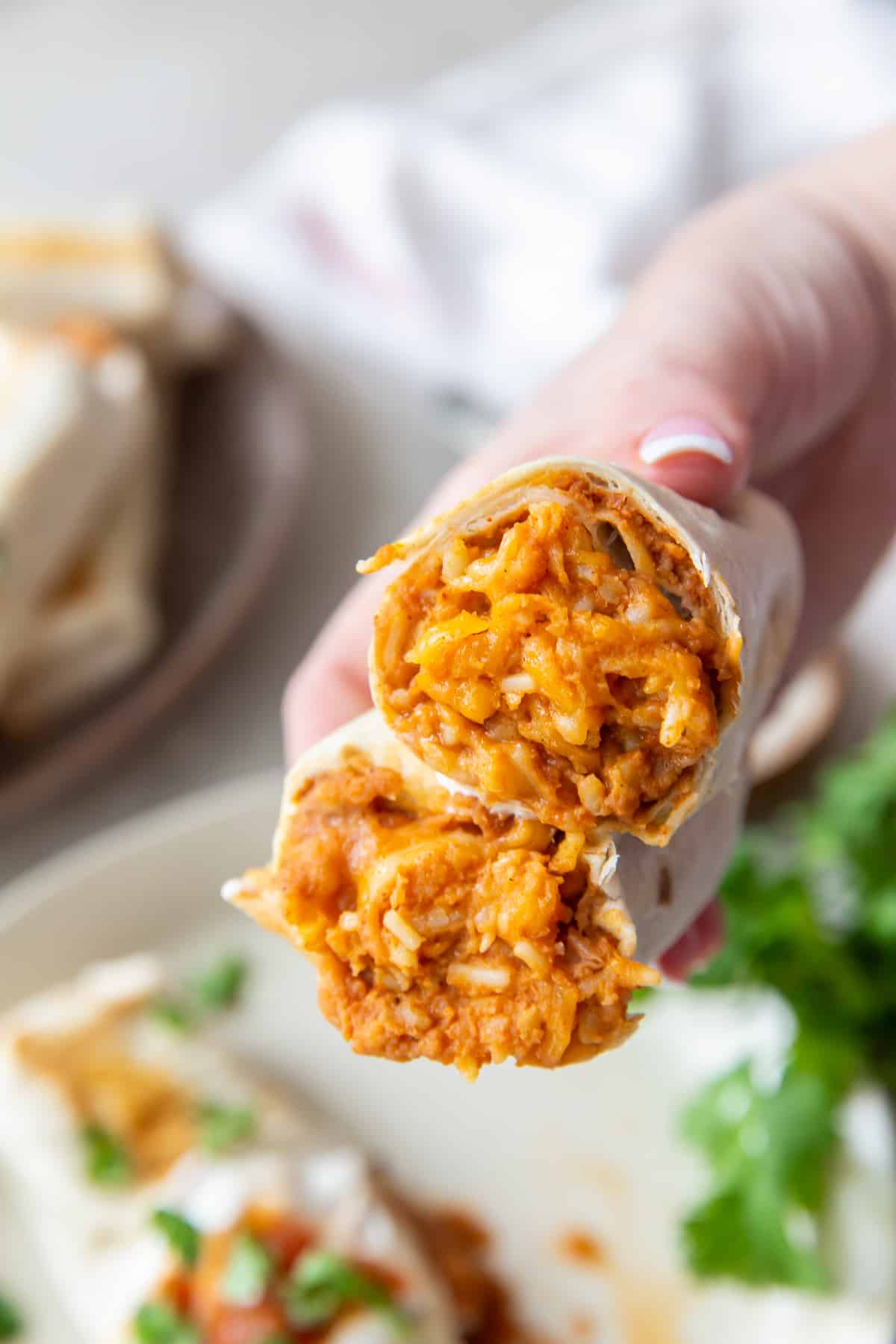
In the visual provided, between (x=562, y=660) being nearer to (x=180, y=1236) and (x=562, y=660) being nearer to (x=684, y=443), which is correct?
(x=684, y=443)

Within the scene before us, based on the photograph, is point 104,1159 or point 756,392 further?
point 104,1159

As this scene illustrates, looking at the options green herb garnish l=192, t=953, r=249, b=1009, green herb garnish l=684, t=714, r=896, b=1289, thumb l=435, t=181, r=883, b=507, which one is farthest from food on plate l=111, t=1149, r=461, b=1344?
thumb l=435, t=181, r=883, b=507

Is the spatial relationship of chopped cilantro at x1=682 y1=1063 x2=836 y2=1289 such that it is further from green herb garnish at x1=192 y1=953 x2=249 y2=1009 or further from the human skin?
green herb garnish at x1=192 y1=953 x2=249 y2=1009

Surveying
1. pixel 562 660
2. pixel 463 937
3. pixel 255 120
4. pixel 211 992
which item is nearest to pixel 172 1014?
pixel 211 992

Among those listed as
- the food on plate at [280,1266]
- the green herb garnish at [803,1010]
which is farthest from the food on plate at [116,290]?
the food on plate at [280,1266]

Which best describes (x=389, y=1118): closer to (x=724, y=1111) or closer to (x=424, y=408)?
(x=724, y=1111)

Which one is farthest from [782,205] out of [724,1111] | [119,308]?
[119,308]
